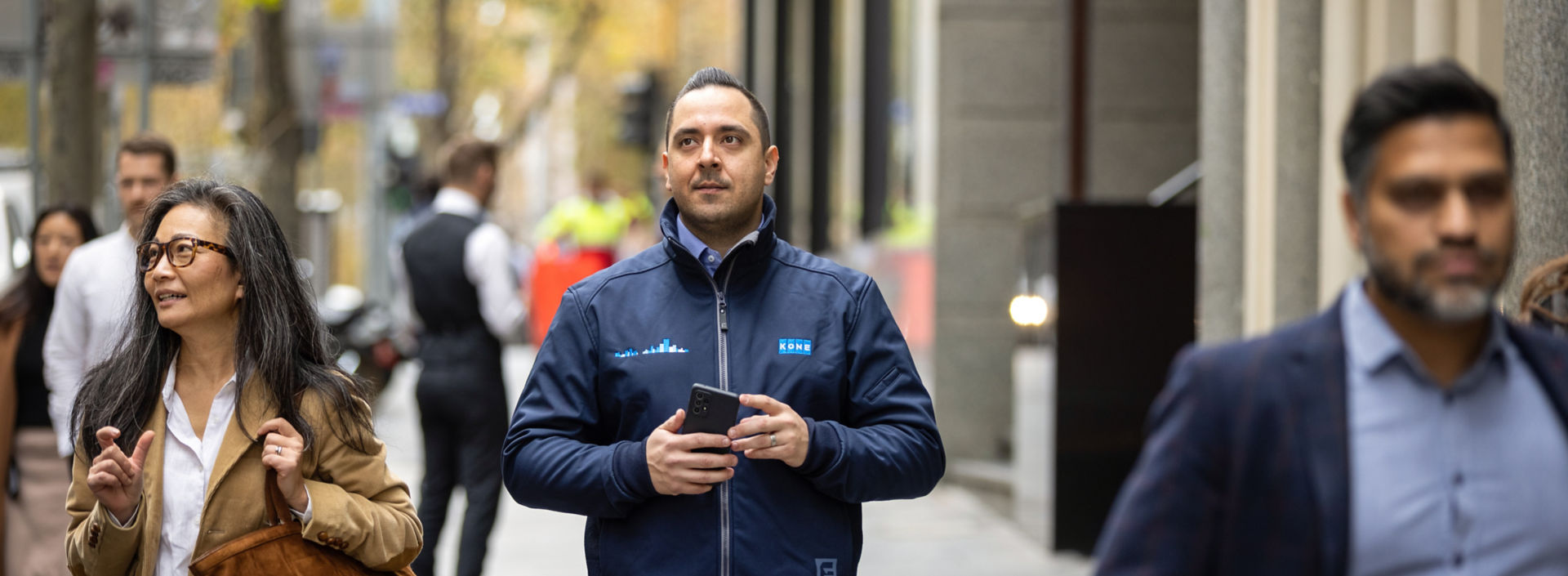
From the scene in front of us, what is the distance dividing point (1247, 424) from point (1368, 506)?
0.54 feet

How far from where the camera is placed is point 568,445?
332 centimetres

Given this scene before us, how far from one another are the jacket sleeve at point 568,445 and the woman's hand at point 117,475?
678mm

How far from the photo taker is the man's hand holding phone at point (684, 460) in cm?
311

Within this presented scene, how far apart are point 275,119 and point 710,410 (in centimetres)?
1563

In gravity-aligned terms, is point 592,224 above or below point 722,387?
above

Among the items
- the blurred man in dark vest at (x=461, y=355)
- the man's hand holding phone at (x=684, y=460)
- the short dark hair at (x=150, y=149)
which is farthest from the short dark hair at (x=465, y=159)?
the man's hand holding phone at (x=684, y=460)

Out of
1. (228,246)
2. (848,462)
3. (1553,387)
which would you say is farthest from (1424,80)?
(228,246)

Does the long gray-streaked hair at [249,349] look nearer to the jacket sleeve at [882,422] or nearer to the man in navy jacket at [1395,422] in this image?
the jacket sleeve at [882,422]

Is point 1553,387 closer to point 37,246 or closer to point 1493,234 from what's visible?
point 1493,234

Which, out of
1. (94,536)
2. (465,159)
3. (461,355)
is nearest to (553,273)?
(465,159)

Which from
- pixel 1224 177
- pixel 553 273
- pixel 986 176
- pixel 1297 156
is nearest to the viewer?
pixel 1297 156

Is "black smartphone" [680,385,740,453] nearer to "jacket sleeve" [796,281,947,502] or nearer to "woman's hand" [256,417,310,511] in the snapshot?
"jacket sleeve" [796,281,947,502]

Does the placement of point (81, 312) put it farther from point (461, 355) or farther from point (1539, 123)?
point (1539, 123)

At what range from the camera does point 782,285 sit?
3.45m
